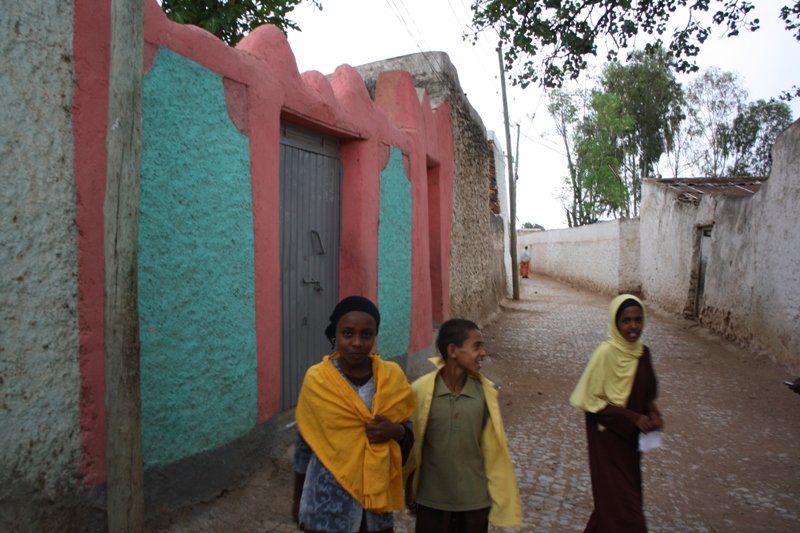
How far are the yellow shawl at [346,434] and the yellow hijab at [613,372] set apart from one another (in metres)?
1.34

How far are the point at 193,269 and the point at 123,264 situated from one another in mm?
1032

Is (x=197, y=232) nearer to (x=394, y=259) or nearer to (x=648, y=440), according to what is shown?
(x=648, y=440)

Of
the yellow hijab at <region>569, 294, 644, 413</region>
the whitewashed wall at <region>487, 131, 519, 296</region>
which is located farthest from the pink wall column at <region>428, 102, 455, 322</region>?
the whitewashed wall at <region>487, 131, 519, 296</region>

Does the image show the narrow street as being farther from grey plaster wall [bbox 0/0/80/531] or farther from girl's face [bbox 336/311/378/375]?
girl's face [bbox 336/311/378/375]

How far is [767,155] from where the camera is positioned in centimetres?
3447

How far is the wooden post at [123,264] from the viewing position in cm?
240

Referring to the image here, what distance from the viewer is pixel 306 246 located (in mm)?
4973

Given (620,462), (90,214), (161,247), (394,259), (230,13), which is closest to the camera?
(90,214)

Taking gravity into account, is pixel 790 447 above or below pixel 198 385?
below

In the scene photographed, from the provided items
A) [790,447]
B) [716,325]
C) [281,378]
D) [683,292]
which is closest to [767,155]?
[683,292]

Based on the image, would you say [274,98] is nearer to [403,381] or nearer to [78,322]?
[78,322]

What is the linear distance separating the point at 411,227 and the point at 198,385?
146 inches

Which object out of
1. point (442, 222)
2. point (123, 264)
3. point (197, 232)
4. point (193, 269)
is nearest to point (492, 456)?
point (123, 264)

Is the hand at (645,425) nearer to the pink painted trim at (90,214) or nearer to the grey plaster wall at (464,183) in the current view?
the pink painted trim at (90,214)
